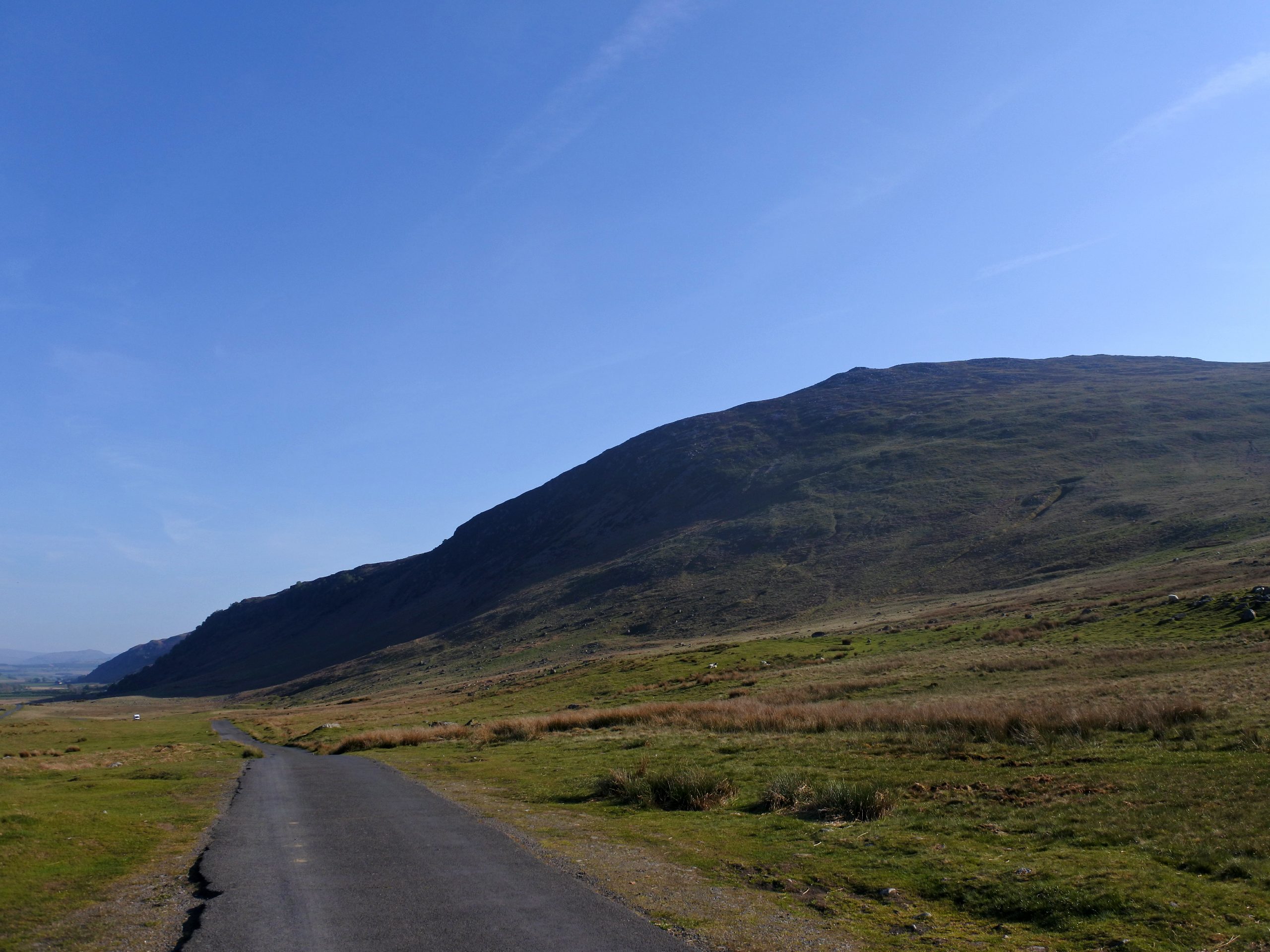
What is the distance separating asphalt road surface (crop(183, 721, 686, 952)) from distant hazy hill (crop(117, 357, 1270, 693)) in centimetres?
8556

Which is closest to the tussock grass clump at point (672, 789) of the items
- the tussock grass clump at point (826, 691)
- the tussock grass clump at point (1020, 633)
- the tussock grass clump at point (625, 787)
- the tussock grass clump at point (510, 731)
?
the tussock grass clump at point (625, 787)

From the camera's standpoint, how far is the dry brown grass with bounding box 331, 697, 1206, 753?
1936 centimetres

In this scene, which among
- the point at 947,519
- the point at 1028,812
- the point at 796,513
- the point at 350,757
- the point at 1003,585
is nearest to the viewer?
the point at 1028,812

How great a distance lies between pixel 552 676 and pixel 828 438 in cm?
11951

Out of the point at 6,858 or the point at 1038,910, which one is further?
the point at 6,858

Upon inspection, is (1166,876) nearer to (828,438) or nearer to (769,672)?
(769,672)

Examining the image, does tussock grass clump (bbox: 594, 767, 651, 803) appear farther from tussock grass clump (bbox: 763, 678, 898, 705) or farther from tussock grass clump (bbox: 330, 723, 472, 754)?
tussock grass clump (bbox: 330, 723, 472, 754)

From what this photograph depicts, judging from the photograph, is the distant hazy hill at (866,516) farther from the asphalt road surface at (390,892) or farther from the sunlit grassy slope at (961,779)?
the asphalt road surface at (390,892)

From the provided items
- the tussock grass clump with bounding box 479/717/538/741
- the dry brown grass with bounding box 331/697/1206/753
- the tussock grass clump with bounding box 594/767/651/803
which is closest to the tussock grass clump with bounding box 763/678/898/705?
the dry brown grass with bounding box 331/697/1206/753

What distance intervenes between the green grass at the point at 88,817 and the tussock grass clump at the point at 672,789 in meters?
8.16

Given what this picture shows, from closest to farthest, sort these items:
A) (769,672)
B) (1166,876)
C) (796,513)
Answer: (1166,876) < (769,672) < (796,513)

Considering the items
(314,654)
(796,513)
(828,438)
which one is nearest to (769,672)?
(796,513)

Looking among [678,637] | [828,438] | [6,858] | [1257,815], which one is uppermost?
[828,438]

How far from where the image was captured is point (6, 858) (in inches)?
440
